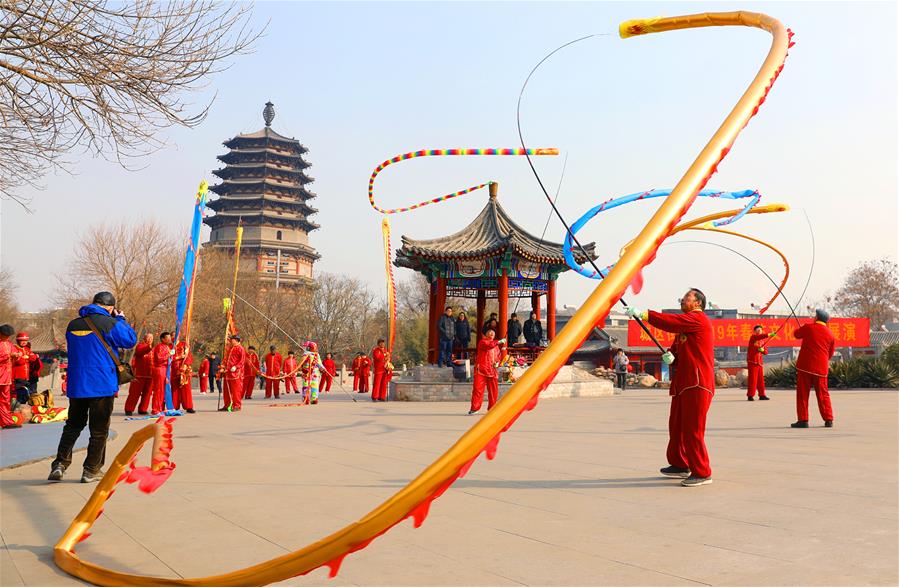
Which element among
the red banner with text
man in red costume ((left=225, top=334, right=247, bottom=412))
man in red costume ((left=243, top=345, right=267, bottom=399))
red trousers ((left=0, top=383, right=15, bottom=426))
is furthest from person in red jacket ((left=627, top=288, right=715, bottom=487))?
the red banner with text

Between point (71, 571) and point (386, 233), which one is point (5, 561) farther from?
point (386, 233)

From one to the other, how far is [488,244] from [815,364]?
11309mm

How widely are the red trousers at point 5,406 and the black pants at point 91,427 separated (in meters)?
5.70

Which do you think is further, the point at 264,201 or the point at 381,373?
the point at 264,201

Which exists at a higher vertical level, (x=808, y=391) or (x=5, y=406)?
(x=808, y=391)

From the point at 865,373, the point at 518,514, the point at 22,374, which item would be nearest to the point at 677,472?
the point at 518,514

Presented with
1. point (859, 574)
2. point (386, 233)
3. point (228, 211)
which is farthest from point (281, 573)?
point (228, 211)

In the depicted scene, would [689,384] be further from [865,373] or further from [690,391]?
[865,373]

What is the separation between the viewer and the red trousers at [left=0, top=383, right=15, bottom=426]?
35.5ft

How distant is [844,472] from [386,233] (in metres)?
14.2

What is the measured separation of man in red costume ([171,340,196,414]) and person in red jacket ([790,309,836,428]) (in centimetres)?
1102

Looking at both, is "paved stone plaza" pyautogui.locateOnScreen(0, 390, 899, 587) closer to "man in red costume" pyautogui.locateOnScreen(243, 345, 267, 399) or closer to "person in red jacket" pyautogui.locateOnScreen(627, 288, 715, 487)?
"person in red jacket" pyautogui.locateOnScreen(627, 288, 715, 487)

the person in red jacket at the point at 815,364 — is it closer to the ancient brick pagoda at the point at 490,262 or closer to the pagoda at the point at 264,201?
the ancient brick pagoda at the point at 490,262

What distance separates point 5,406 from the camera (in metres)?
10.9
